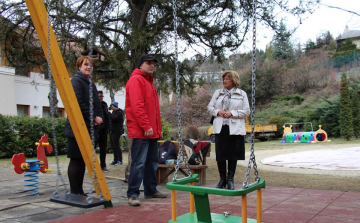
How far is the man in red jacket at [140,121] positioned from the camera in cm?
423

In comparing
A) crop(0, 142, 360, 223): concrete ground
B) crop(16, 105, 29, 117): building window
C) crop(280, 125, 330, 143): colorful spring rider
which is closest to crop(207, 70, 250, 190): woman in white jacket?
crop(0, 142, 360, 223): concrete ground

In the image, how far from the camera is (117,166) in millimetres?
9039

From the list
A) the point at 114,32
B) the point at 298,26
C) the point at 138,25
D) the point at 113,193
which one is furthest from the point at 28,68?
the point at 298,26

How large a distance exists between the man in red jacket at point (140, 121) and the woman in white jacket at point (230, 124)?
85 centimetres

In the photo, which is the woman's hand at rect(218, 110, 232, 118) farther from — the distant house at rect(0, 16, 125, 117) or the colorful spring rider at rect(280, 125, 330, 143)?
the colorful spring rider at rect(280, 125, 330, 143)

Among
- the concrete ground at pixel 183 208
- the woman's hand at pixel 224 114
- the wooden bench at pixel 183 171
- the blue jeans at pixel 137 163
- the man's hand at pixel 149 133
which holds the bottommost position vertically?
the concrete ground at pixel 183 208

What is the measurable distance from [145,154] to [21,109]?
1894 centimetres

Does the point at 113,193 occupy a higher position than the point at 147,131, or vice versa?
the point at 147,131

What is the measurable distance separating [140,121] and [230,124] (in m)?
1.24

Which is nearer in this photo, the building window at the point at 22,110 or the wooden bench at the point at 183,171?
the wooden bench at the point at 183,171

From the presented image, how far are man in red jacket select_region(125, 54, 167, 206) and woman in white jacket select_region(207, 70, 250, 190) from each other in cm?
85

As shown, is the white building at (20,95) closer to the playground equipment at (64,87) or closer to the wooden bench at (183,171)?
the wooden bench at (183,171)

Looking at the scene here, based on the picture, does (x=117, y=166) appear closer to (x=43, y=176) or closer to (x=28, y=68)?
(x=43, y=176)

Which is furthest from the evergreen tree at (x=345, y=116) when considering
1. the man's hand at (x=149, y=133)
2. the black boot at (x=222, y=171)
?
the man's hand at (x=149, y=133)
